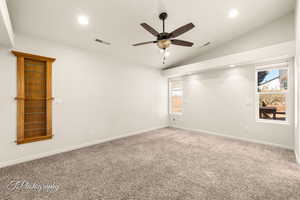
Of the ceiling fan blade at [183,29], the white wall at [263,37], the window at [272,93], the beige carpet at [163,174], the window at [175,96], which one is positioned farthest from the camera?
the window at [175,96]

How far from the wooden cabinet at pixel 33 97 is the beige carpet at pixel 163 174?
66 cm

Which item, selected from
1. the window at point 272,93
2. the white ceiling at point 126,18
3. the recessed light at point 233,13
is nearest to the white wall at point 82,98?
the white ceiling at point 126,18

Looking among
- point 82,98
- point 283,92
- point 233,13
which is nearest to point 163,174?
point 82,98

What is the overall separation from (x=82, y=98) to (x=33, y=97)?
1053 millimetres

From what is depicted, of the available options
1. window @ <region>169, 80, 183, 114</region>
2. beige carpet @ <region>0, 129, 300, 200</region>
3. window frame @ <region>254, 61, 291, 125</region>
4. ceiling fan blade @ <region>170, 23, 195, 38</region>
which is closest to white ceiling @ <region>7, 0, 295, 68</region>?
ceiling fan blade @ <region>170, 23, 195, 38</region>

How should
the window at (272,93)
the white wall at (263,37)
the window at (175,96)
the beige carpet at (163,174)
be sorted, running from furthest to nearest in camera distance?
the window at (175,96), the window at (272,93), the white wall at (263,37), the beige carpet at (163,174)

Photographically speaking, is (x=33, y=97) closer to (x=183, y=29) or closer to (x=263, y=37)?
(x=183, y=29)

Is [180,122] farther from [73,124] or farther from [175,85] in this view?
[73,124]

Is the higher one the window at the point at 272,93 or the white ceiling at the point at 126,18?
the white ceiling at the point at 126,18

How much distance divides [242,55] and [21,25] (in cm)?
548

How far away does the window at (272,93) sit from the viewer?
147 inches

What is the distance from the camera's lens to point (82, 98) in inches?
149

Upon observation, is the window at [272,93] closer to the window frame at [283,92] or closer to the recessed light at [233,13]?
the window frame at [283,92]

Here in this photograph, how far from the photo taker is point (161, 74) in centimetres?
616
